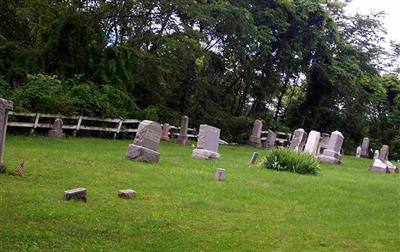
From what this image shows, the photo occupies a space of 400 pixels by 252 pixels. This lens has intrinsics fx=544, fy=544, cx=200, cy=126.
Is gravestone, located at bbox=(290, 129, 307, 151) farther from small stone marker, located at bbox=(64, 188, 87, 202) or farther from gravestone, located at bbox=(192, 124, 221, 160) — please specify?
small stone marker, located at bbox=(64, 188, 87, 202)

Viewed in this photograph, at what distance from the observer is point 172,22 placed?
Answer: 28219mm

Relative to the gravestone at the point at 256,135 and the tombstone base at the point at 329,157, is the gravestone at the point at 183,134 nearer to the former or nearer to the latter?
the tombstone base at the point at 329,157

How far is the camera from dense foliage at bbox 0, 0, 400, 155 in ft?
75.8

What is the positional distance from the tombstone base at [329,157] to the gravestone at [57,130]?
11.5 m

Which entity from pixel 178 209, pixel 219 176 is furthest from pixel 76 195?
pixel 219 176

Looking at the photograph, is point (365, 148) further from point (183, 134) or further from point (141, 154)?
point (141, 154)

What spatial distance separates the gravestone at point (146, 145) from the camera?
15.3m

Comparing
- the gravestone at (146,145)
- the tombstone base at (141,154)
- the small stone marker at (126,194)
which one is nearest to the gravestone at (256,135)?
the gravestone at (146,145)

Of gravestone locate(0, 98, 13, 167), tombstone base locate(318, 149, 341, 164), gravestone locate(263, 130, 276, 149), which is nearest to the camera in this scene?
gravestone locate(0, 98, 13, 167)

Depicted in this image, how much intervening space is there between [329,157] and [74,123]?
11.5 metres

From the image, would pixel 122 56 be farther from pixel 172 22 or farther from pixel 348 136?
pixel 348 136

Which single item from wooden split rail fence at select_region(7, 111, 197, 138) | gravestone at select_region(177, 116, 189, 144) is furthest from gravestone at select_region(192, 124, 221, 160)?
gravestone at select_region(177, 116, 189, 144)

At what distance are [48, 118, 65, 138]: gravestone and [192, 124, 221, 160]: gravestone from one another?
16.2 feet

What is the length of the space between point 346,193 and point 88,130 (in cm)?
1175
